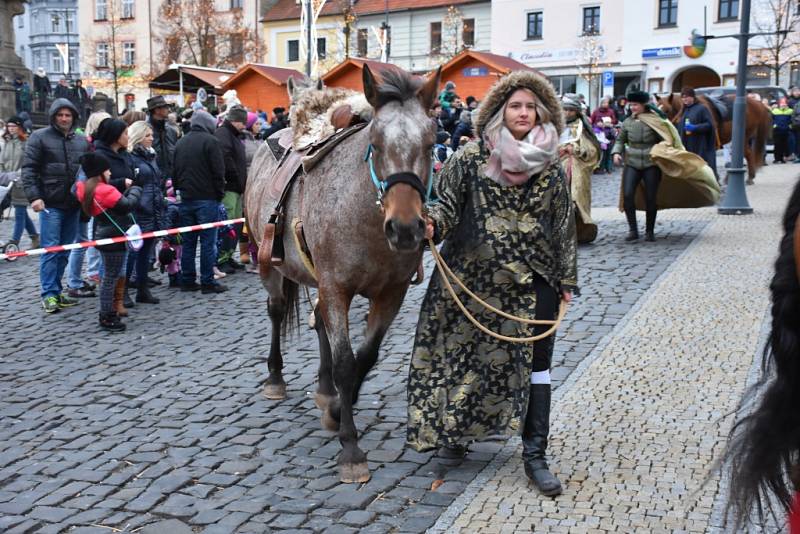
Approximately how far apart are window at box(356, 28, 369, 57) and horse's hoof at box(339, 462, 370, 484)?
184ft

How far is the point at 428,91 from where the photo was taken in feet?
14.9

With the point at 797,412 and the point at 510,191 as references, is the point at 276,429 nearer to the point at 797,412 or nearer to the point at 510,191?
the point at 510,191

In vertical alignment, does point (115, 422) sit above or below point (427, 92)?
below

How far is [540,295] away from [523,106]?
3.25 feet

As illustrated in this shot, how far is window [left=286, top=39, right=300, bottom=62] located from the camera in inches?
2489

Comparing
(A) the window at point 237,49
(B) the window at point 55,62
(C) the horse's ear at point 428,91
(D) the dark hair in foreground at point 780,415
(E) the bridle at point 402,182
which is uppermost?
(B) the window at point 55,62

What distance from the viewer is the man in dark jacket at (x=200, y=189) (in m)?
10.2

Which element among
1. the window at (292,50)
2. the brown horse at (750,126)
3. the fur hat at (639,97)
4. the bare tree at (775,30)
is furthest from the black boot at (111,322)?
the window at (292,50)

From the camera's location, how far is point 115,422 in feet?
19.3

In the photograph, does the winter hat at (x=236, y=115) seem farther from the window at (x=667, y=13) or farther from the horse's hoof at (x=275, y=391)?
the window at (x=667, y=13)

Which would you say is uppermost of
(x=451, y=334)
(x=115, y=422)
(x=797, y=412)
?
(x=797, y=412)

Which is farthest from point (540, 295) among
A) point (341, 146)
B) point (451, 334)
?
point (341, 146)

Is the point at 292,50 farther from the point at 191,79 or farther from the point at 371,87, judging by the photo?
the point at 371,87

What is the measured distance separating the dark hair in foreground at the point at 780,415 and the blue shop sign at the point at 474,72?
2915 centimetres
